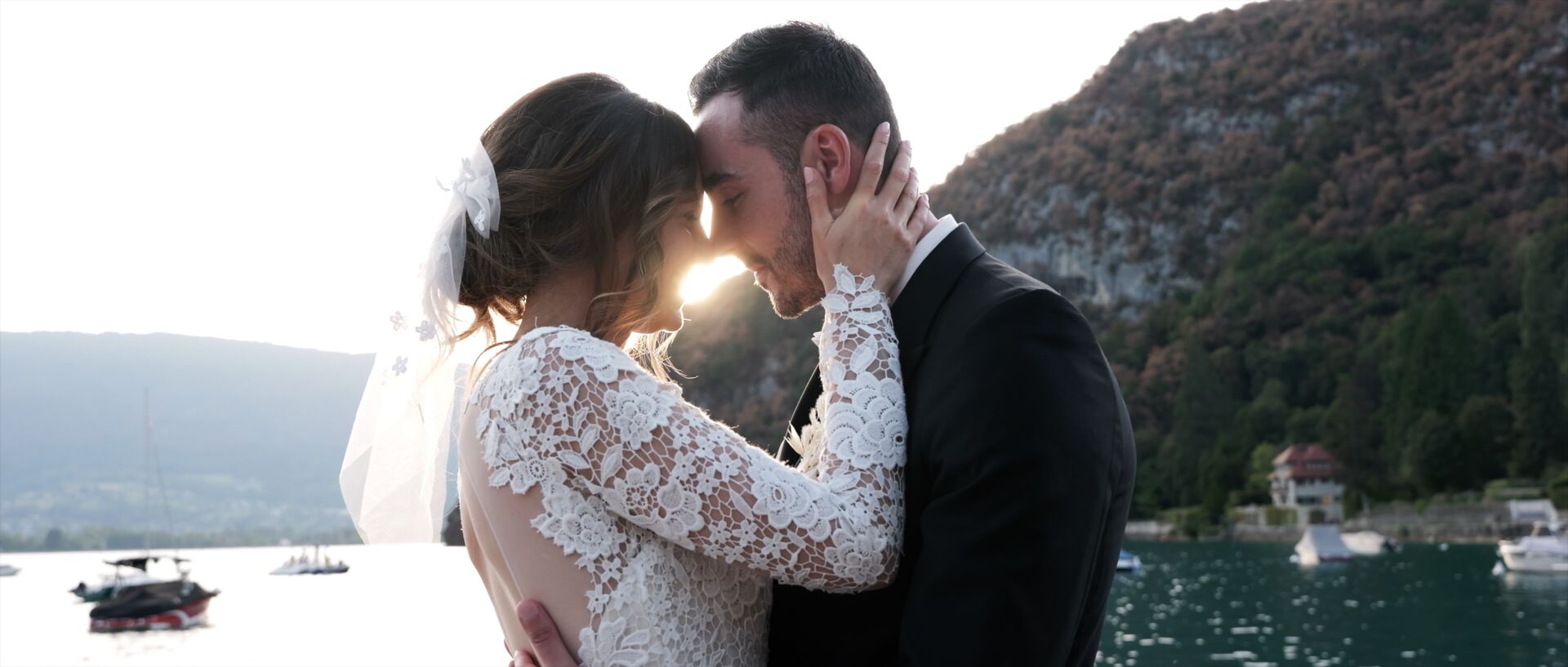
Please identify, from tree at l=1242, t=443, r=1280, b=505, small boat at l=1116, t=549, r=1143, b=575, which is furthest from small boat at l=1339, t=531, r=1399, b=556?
tree at l=1242, t=443, r=1280, b=505

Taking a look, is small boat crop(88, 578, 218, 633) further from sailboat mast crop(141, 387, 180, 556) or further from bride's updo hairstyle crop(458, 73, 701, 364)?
bride's updo hairstyle crop(458, 73, 701, 364)

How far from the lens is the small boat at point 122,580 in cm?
5556

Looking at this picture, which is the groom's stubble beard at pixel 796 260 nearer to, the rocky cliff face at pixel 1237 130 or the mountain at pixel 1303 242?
the mountain at pixel 1303 242

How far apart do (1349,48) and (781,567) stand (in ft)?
444

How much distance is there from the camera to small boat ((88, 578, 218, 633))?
54.1 meters

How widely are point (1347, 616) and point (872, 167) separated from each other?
44420 millimetres

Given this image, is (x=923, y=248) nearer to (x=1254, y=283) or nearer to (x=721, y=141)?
(x=721, y=141)

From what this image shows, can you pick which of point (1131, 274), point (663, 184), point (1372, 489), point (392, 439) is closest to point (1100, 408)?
point (663, 184)

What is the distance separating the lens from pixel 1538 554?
50.8 metres

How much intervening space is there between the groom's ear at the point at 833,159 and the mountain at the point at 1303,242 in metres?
78.3

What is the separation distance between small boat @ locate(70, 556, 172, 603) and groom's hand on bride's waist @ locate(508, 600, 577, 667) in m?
54.4

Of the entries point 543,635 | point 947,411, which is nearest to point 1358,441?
point 947,411

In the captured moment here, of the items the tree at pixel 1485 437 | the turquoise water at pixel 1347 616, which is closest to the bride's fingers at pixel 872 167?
the turquoise water at pixel 1347 616

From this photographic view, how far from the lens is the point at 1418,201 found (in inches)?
3922
